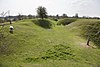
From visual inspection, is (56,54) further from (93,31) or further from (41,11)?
(41,11)

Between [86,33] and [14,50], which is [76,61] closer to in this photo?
[14,50]

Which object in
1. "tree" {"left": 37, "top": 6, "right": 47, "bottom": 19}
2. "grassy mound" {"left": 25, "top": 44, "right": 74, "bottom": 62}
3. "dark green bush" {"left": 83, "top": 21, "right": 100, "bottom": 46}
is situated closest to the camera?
"grassy mound" {"left": 25, "top": 44, "right": 74, "bottom": 62}

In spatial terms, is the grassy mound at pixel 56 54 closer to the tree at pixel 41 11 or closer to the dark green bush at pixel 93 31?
the dark green bush at pixel 93 31

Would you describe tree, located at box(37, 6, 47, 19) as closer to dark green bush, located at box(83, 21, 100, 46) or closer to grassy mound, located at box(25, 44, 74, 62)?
dark green bush, located at box(83, 21, 100, 46)

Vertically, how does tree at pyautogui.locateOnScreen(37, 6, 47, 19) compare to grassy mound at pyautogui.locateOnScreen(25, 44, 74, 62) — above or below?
above

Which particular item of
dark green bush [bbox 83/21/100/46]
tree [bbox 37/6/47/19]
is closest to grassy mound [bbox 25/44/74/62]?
dark green bush [bbox 83/21/100/46]

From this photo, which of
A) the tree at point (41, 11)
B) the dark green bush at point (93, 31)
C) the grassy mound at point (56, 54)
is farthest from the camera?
the tree at point (41, 11)

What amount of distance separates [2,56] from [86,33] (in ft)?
119

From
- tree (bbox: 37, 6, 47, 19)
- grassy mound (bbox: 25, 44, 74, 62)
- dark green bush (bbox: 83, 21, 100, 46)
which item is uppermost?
tree (bbox: 37, 6, 47, 19)

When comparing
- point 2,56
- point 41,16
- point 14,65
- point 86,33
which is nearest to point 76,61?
point 14,65

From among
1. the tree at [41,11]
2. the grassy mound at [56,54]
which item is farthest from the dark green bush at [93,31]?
the tree at [41,11]

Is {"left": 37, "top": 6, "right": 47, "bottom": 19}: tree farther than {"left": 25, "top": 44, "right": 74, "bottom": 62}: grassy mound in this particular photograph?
Yes

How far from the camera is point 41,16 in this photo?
283ft

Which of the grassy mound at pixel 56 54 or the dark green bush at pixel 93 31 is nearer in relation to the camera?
the grassy mound at pixel 56 54
